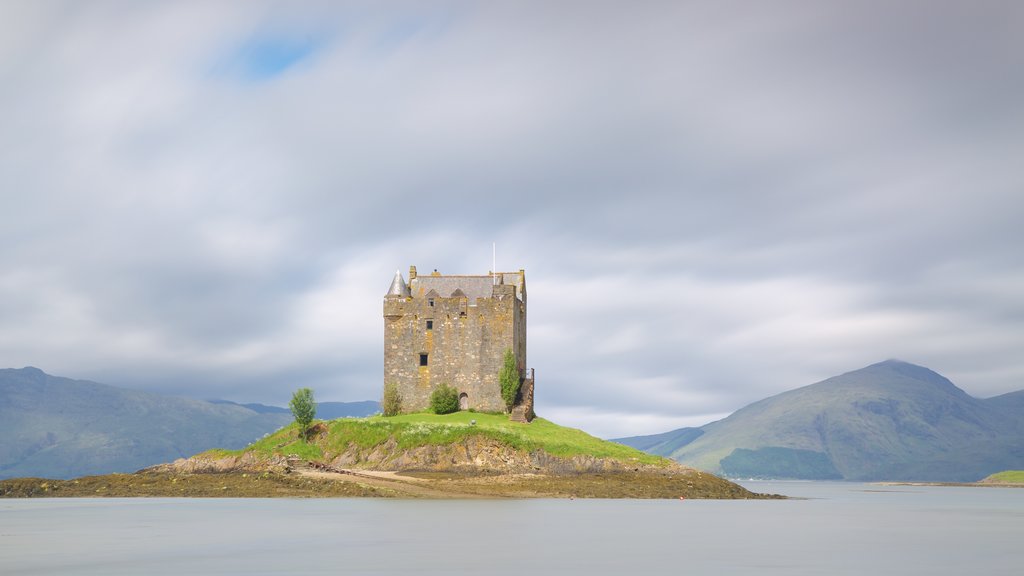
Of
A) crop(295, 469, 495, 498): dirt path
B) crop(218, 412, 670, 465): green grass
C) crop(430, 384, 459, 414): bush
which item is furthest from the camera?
crop(430, 384, 459, 414): bush

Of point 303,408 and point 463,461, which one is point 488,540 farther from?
point 303,408

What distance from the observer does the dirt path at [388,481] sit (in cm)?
6700

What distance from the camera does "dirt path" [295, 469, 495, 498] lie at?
67.0 meters

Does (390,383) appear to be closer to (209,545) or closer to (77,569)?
(209,545)

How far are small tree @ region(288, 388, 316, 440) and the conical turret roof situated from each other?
13462mm

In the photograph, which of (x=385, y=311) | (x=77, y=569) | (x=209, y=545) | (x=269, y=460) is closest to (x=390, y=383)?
(x=385, y=311)

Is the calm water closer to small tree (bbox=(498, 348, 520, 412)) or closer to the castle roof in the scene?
small tree (bbox=(498, 348, 520, 412))

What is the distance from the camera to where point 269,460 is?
83.4 m

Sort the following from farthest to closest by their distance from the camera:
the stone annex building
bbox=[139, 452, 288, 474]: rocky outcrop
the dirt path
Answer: the stone annex building → bbox=[139, 452, 288, 474]: rocky outcrop → the dirt path

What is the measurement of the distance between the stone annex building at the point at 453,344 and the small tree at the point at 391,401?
0.50 meters

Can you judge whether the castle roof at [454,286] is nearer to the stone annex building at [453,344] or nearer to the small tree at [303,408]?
the stone annex building at [453,344]

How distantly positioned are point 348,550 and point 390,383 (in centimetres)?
6153

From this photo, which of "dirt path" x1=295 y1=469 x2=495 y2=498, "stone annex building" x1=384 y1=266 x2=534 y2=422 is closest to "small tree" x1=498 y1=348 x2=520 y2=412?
"stone annex building" x1=384 y1=266 x2=534 y2=422

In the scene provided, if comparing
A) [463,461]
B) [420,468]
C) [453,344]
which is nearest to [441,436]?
[420,468]
